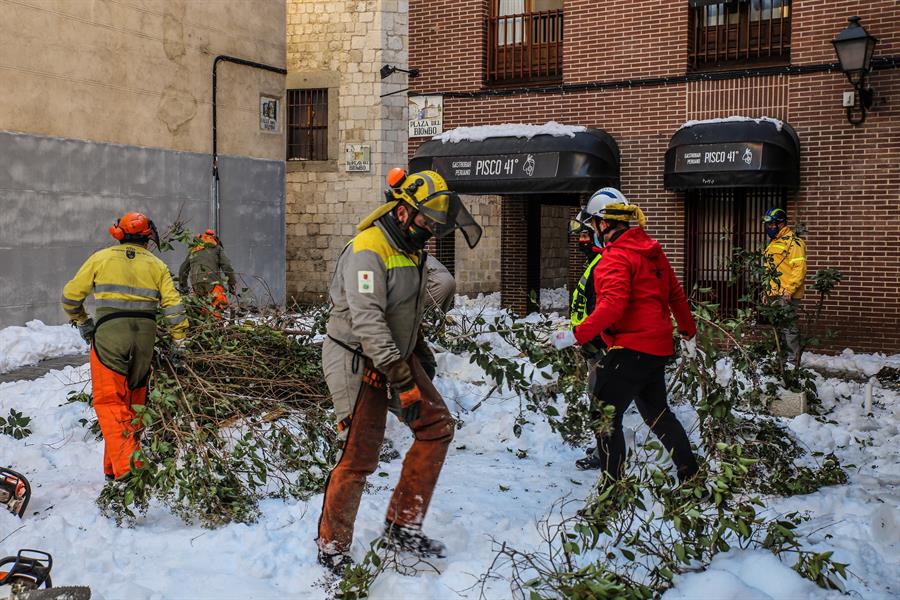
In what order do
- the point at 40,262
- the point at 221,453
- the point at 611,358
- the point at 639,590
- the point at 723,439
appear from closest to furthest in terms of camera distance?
the point at 639,590, the point at 611,358, the point at 221,453, the point at 723,439, the point at 40,262

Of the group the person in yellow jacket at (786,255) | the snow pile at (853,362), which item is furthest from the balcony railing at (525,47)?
the person in yellow jacket at (786,255)

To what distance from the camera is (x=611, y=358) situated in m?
5.57

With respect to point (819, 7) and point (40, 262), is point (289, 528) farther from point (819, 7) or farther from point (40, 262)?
point (819, 7)

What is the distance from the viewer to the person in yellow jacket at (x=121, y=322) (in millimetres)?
5914

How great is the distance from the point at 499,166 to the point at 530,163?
0.53 metres

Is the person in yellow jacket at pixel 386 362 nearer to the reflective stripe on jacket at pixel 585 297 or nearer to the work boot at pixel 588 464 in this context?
the reflective stripe on jacket at pixel 585 297

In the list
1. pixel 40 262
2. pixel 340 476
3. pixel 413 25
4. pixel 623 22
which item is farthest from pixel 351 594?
pixel 413 25

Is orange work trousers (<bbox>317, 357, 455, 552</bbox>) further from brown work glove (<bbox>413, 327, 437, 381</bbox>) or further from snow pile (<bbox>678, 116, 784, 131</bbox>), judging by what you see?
snow pile (<bbox>678, 116, 784, 131</bbox>)

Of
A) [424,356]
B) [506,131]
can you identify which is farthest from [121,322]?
[506,131]

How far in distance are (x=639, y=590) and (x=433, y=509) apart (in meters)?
1.69

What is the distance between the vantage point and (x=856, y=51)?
40.9 ft

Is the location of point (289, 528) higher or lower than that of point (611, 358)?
lower

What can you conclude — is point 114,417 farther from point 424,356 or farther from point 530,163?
point 530,163

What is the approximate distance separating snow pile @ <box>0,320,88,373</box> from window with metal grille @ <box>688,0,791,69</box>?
32.4 ft
